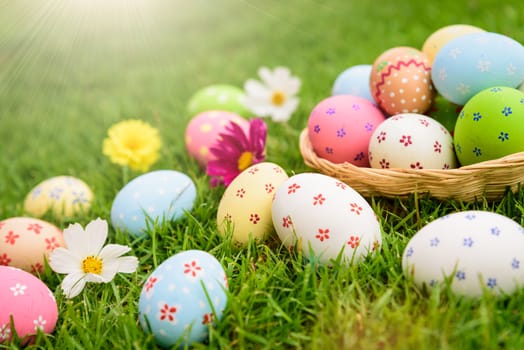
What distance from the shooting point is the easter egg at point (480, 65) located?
165 centimetres

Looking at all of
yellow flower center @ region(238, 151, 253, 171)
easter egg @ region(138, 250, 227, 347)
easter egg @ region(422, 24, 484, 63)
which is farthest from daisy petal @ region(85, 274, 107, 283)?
easter egg @ region(422, 24, 484, 63)

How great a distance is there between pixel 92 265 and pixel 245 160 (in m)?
0.66

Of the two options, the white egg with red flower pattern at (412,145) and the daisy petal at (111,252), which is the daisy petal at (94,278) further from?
the white egg with red flower pattern at (412,145)

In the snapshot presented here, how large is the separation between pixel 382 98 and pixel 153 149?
92cm

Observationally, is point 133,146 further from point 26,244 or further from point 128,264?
point 128,264

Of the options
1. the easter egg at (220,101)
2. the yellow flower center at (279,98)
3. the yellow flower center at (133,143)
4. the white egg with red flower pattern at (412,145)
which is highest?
the white egg with red flower pattern at (412,145)

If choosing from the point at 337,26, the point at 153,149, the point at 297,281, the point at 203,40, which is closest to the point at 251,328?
the point at 297,281

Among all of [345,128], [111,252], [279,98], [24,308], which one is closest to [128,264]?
[111,252]

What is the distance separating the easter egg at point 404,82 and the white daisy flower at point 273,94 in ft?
1.99

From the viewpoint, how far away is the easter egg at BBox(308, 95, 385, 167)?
1.81m

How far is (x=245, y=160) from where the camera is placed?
1983 mm

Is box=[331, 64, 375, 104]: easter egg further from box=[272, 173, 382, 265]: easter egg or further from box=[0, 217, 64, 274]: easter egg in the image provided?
box=[0, 217, 64, 274]: easter egg

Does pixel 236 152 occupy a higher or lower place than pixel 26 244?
higher

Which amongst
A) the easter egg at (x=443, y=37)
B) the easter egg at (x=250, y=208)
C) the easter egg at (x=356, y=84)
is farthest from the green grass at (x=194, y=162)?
the easter egg at (x=443, y=37)
